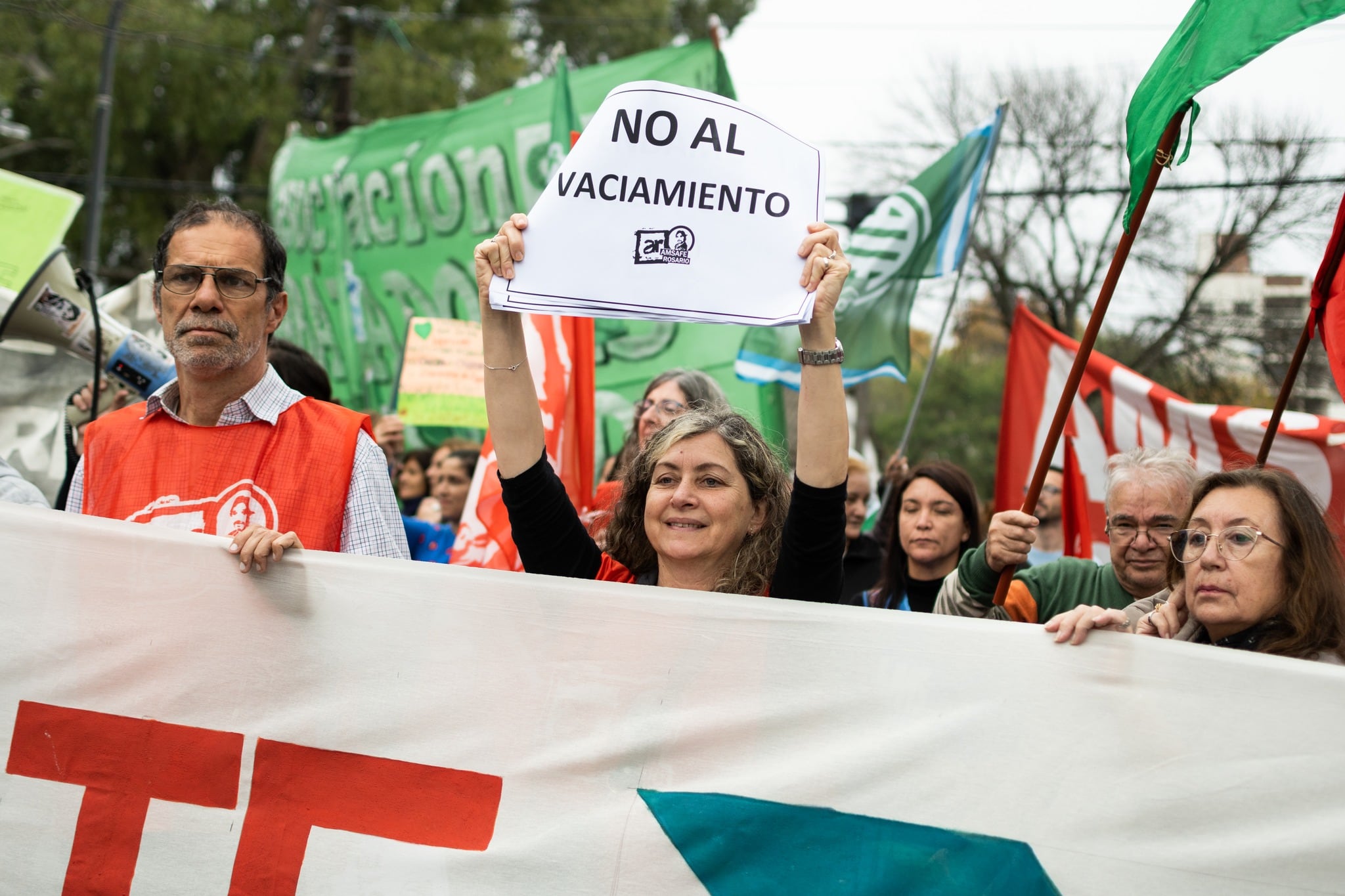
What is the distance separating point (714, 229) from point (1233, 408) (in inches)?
105

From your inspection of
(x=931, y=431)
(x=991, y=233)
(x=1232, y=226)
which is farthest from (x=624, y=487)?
(x=931, y=431)

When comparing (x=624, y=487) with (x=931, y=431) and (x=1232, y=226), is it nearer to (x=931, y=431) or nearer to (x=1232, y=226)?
(x=1232, y=226)

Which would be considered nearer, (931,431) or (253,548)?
(253,548)

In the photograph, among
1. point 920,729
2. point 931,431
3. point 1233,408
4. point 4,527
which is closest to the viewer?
point 920,729

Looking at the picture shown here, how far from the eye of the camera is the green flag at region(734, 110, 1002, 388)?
5191mm

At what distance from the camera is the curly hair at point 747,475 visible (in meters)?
2.39

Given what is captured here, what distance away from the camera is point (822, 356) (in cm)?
207

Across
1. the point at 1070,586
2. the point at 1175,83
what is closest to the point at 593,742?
the point at 1070,586

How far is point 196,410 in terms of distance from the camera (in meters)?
2.46

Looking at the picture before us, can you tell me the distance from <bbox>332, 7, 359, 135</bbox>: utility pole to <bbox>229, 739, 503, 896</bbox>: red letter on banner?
15.4 meters

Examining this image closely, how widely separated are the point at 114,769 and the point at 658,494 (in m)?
1.09

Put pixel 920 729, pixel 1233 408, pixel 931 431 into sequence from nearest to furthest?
1. pixel 920 729
2. pixel 1233 408
3. pixel 931 431

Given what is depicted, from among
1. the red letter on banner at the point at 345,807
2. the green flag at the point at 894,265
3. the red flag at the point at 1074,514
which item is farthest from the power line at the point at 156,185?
the red letter on banner at the point at 345,807

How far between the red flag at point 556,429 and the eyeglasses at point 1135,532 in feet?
4.91
